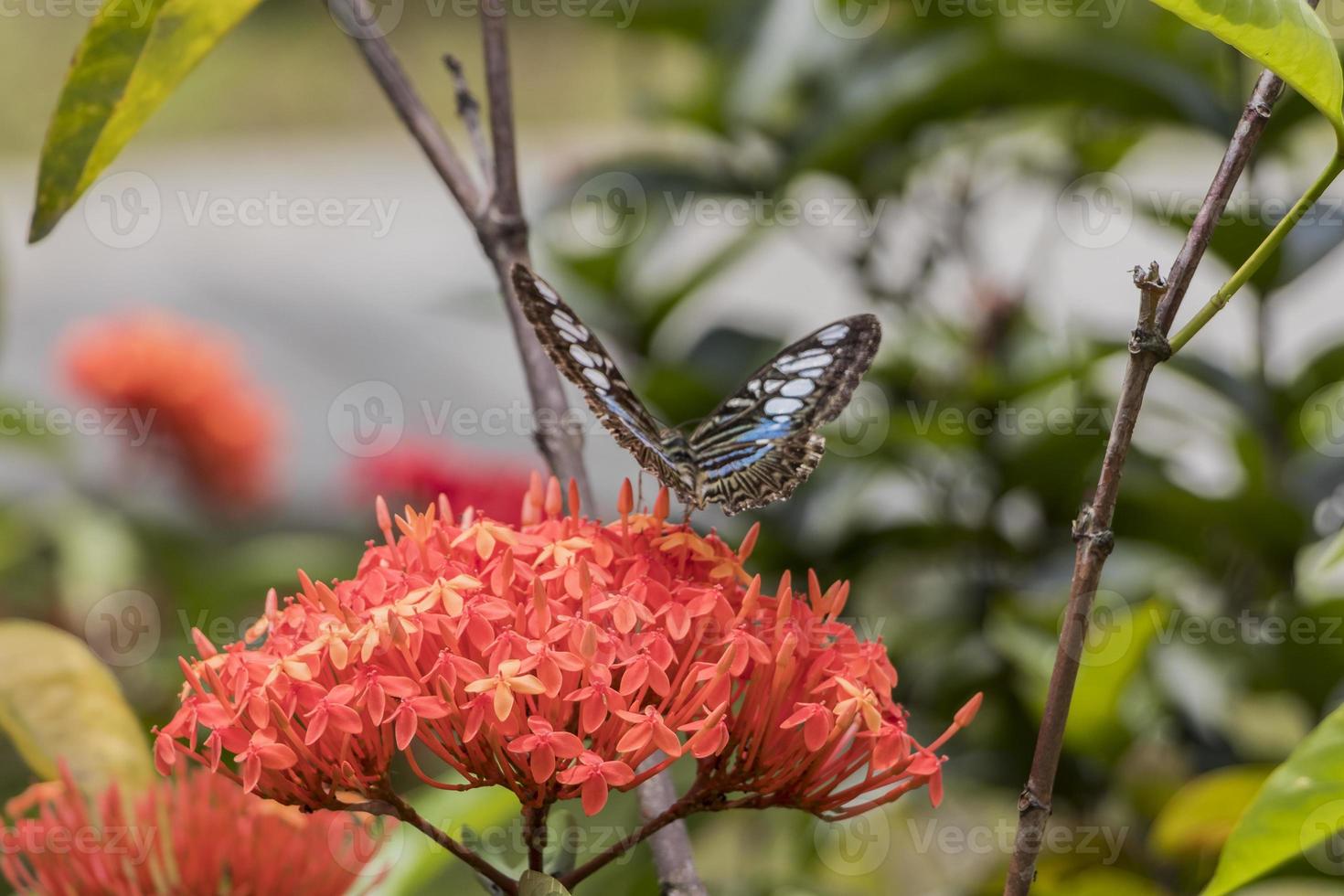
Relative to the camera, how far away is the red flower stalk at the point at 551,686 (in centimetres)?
55

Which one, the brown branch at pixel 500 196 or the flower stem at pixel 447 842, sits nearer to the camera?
the flower stem at pixel 447 842

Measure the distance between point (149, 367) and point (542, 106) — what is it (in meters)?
4.70

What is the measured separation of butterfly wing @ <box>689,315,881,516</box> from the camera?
750mm

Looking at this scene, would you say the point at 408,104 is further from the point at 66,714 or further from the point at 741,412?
the point at 66,714

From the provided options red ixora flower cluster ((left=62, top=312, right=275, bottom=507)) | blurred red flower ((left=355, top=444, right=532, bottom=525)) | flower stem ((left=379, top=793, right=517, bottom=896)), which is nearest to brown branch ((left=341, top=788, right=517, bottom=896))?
flower stem ((left=379, top=793, right=517, bottom=896))

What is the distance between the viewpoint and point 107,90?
0.67 metres

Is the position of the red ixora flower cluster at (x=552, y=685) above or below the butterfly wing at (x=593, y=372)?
below

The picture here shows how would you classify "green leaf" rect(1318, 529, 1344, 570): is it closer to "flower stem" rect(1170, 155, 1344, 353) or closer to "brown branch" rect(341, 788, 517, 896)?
"flower stem" rect(1170, 155, 1344, 353)

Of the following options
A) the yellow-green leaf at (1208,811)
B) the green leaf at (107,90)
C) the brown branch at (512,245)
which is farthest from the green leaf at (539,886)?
the yellow-green leaf at (1208,811)

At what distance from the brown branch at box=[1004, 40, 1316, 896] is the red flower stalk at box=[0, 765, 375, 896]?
1.29 ft

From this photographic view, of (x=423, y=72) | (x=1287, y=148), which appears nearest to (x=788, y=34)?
(x=1287, y=148)

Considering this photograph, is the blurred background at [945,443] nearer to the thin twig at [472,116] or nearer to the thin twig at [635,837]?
the thin twig at [635,837]

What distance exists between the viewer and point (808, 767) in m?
0.61

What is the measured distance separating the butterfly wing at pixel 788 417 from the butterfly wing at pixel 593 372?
37 millimetres
